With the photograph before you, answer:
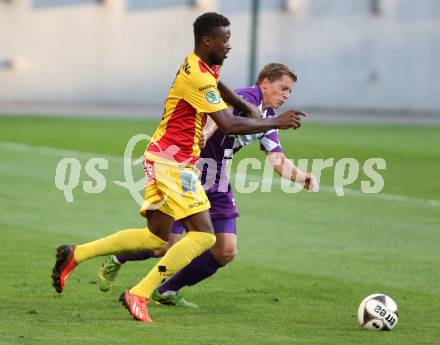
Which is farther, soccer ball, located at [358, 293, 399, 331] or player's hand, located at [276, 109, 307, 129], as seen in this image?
soccer ball, located at [358, 293, 399, 331]

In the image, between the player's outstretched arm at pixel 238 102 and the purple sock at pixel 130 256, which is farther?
the purple sock at pixel 130 256

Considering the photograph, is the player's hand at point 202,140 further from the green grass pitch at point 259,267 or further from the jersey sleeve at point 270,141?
the green grass pitch at point 259,267

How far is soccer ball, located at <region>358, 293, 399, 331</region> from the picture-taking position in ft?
27.5

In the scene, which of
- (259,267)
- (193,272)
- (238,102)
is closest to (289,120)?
(238,102)

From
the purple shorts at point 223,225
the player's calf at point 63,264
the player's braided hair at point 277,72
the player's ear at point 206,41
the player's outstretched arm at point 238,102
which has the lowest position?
the player's calf at point 63,264

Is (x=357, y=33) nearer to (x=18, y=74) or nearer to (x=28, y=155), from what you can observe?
(x=18, y=74)

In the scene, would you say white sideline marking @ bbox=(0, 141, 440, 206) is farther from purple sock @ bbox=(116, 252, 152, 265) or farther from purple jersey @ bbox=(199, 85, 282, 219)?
purple sock @ bbox=(116, 252, 152, 265)

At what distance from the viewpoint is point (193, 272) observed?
9.30 meters

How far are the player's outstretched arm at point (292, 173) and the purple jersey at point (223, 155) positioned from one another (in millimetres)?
66

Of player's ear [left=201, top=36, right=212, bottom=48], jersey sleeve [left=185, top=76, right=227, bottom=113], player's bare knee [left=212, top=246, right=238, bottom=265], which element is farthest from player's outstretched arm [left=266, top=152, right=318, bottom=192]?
player's ear [left=201, top=36, right=212, bottom=48]

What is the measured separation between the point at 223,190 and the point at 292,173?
0.56m

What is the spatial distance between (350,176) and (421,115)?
669 inches

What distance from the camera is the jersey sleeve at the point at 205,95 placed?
8320mm

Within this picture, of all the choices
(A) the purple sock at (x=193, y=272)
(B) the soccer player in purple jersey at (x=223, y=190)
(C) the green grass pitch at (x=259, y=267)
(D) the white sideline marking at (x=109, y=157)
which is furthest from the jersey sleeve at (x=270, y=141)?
(D) the white sideline marking at (x=109, y=157)
